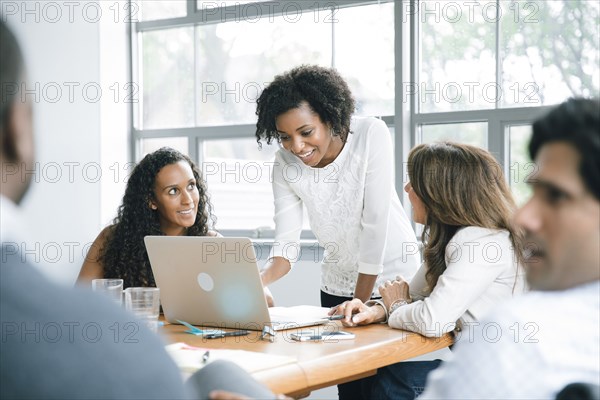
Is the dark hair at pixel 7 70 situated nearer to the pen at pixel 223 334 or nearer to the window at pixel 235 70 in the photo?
the pen at pixel 223 334

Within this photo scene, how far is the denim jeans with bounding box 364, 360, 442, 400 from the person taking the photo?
2.19m

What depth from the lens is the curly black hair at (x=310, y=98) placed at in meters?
2.63

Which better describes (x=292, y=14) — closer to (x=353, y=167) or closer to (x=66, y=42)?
(x=66, y=42)

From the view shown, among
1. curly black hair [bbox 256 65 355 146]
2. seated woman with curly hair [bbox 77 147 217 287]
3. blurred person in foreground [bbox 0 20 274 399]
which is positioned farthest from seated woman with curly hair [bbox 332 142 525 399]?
blurred person in foreground [bbox 0 20 274 399]

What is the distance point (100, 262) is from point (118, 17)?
2.61m

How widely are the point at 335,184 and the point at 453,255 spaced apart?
0.74 m

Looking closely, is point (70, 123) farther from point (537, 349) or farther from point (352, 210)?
point (537, 349)

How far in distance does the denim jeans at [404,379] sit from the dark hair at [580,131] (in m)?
1.24

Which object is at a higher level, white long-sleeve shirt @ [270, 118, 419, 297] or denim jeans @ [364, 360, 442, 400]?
white long-sleeve shirt @ [270, 118, 419, 297]

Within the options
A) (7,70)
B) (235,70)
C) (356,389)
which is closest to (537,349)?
(7,70)

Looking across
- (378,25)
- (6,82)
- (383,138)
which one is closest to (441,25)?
(378,25)

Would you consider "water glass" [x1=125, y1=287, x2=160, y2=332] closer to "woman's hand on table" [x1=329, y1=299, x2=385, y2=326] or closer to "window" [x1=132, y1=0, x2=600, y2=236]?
"woman's hand on table" [x1=329, y1=299, x2=385, y2=326]

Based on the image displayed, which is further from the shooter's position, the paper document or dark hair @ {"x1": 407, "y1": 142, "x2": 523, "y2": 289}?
dark hair @ {"x1": 407, "y1": 142, "x2": 523, "y2": 289}

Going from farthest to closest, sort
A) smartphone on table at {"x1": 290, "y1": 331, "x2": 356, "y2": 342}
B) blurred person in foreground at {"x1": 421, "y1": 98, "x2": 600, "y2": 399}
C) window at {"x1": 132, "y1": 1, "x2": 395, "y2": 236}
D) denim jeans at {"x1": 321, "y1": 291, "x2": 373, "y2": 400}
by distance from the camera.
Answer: window at {"x1": 132, "y1": 1, "x2": 395, "y2": 236} < denim jeans at {"x1": 321, "y1": 291, "x2": 373, "y2": 400} < smartphone on table at {"x1": 290, "y1": 331, "x2": 356, "y2": 342} < blurred person in foreground at {"x1": 421, "y1": 98, "x2": 600, "y2": 399}
